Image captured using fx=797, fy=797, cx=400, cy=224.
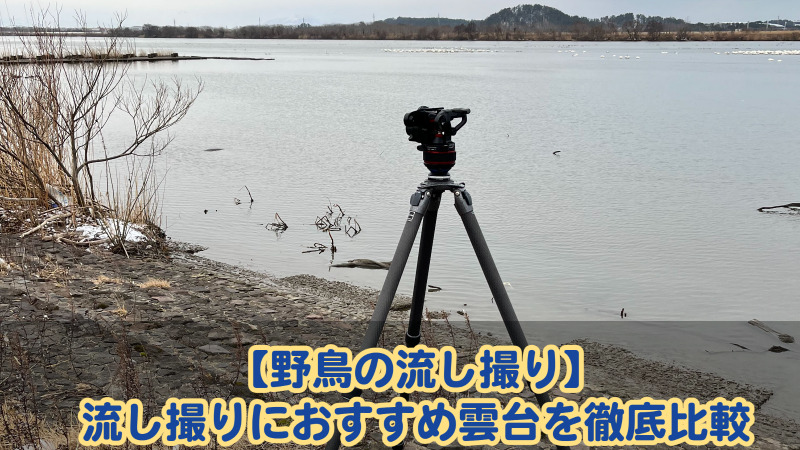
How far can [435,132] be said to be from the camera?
10.2 feet

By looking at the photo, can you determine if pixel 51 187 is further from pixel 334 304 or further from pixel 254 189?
pixel 254 189

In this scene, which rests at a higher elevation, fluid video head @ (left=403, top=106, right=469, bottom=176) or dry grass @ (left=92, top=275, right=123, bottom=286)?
fluid video head @ (left=403, top=106, right=469, bottom=176)

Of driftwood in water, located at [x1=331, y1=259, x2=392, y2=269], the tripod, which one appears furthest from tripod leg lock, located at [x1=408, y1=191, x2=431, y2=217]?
driftwood in water, located at [x1=331, y1=259, x2=392, y2=269]

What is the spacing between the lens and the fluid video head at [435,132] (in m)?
3.08

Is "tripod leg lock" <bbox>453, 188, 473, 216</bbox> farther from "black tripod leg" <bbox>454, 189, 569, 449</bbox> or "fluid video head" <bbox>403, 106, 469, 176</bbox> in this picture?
"fluid video head" <bbox>403, 106, 469, 176</bbox>

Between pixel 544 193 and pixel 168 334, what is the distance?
35.6 ft

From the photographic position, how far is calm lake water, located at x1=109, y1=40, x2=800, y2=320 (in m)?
9.15

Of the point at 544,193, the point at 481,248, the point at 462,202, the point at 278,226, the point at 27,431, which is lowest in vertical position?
the point at 544,193

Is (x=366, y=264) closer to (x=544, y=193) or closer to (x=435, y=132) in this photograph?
(x=435, y=132)

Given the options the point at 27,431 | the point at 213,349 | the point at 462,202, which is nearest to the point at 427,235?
the point at 462,202

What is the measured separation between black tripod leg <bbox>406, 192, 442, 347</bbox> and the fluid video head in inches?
6.4

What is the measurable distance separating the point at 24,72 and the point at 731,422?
29.1 ft

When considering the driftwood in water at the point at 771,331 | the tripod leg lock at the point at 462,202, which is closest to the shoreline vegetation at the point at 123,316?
the driftwood in water at the point at 771,331

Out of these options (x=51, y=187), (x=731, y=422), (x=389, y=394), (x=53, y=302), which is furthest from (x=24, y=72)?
(x=731, y=422)
